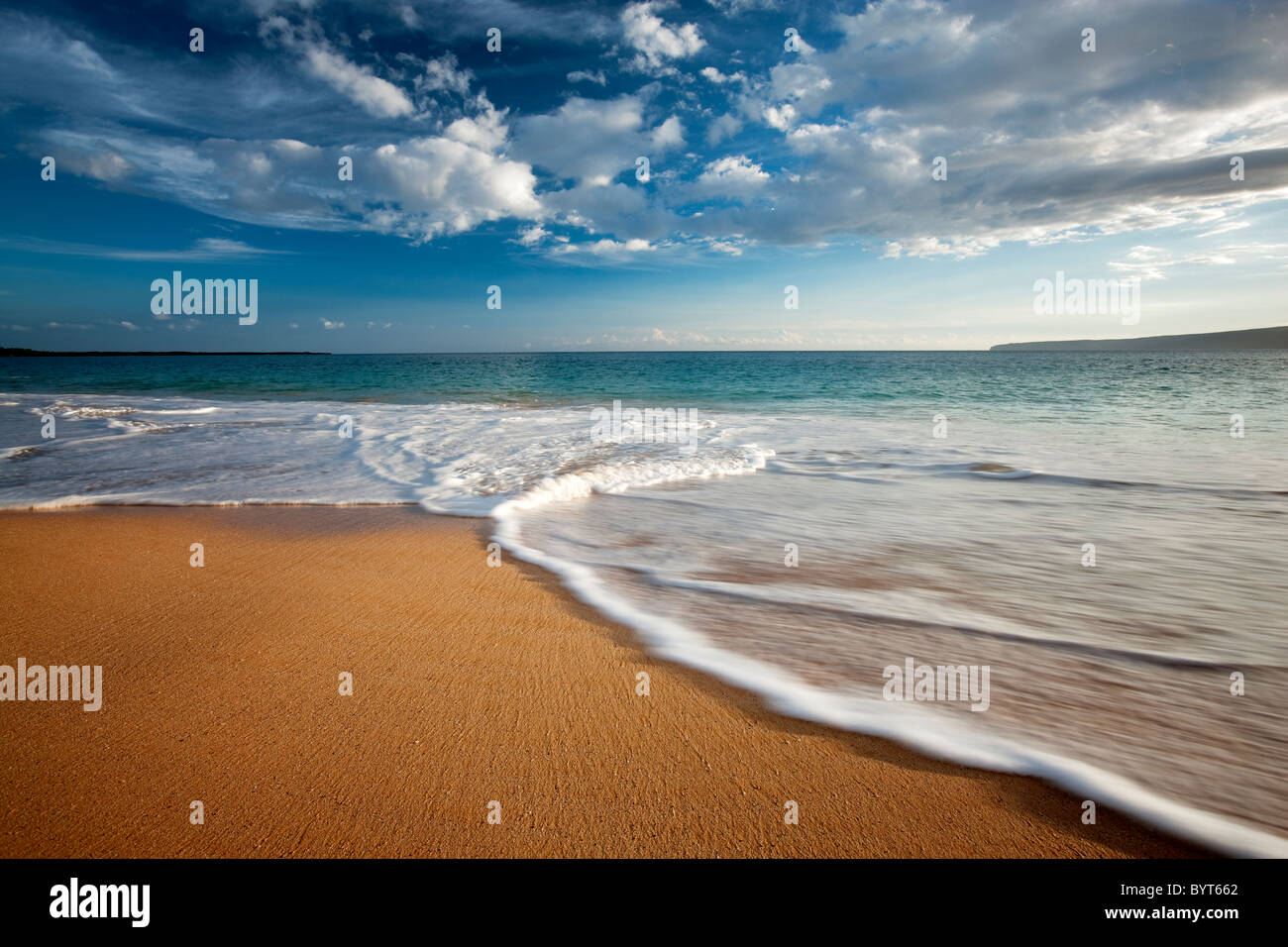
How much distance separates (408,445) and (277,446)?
7.96 feet

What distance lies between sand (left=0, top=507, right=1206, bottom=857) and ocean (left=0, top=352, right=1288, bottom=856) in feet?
1.08

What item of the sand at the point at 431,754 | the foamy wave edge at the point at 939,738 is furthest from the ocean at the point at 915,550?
the sand at the point at 431,754

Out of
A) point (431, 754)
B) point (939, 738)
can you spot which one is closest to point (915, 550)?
point (939, 738)

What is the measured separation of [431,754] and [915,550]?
4553 mm

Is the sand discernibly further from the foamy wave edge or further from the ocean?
the ocean

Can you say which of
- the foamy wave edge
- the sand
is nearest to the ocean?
the foamy wave edge

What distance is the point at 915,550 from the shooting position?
17.4 ft

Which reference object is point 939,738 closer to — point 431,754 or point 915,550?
point 431,754

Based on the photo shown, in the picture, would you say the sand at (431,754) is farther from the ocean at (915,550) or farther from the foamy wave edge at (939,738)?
the ocean at (915,550)

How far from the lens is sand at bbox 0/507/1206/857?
1.99 metres

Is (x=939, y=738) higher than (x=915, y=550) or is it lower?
lower
